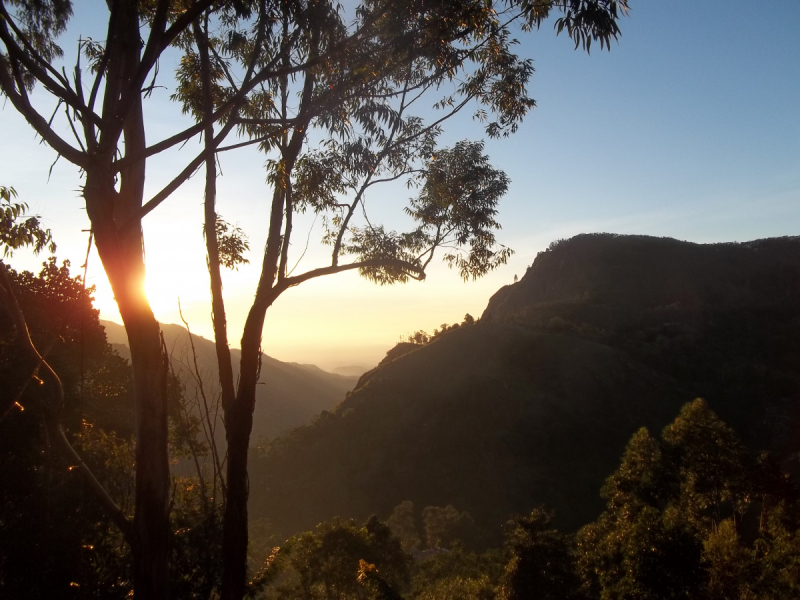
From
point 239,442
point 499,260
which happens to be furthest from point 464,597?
point 239,442

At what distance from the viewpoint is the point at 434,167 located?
26.3 ft

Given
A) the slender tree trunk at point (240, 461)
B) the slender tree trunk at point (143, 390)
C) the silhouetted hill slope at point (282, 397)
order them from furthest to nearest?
the silhouetted hill slope at point (282, 397), the slender tree trunk at point (240, 461), the slender tree trunk at point (143, 390)

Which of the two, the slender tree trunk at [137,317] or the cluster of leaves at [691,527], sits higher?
the slender tree trunk at [137,317]

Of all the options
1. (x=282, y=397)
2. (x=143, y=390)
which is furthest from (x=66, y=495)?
(x=282, y=397)

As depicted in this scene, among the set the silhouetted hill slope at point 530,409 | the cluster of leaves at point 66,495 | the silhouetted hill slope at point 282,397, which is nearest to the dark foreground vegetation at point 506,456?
the cluster of leaves at point 66,495

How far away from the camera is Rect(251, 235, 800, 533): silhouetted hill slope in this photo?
37938 millimetres

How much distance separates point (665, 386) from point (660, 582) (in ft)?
141

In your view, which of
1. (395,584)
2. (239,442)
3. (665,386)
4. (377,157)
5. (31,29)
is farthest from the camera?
(665,386)

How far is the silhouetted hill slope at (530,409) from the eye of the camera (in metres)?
37.9

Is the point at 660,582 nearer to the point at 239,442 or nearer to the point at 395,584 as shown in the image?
the point at 239,442

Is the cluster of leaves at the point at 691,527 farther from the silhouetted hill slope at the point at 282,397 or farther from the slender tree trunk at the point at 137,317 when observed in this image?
the silhouetted hill slope at the point at 282,397

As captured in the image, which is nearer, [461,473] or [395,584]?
[395,584]

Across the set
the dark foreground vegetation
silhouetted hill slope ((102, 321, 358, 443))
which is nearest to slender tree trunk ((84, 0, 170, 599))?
the dark foreground vegetation

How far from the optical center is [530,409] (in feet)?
145
